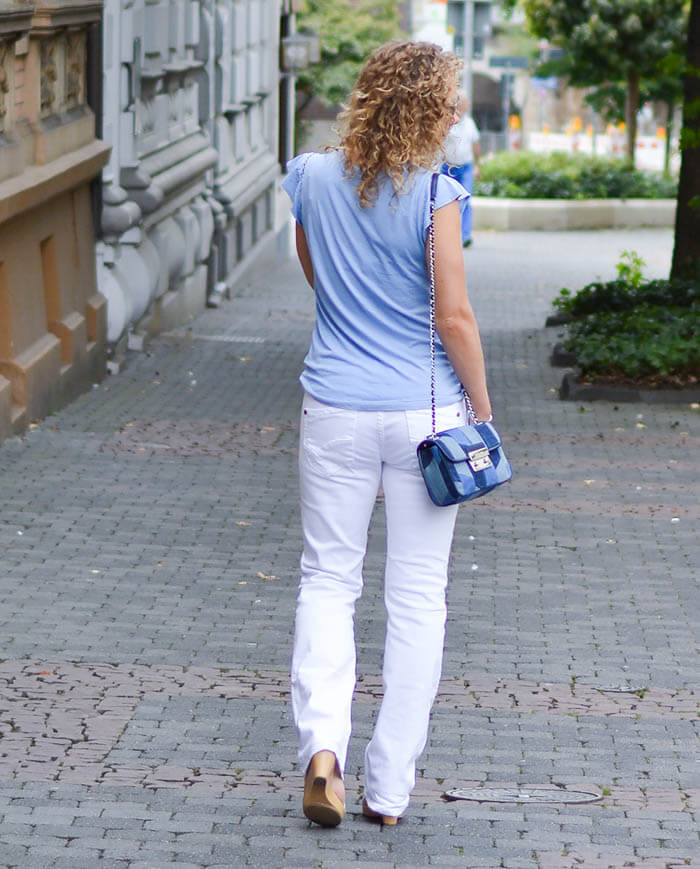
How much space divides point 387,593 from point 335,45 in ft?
131

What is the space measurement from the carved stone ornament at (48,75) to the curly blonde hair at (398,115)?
→ 7850 millimetres

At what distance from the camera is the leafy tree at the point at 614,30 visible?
37500 millimetres

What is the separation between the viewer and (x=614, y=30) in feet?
125

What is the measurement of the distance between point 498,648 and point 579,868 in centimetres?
208

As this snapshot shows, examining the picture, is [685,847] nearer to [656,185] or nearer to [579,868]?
[579,868]

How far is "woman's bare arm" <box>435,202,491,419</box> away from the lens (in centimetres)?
421

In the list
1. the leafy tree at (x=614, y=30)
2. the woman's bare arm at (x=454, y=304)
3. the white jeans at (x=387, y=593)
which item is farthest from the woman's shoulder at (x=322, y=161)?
the leafy tree at (x=614, y=30)

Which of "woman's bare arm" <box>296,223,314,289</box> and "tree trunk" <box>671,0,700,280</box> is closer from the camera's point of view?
"woman's bare arm" <box>296,223,314,289</box>

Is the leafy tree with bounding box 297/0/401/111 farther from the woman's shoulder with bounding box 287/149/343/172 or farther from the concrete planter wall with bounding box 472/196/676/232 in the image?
the woman's shoulder with bounding box 287/149/343/172

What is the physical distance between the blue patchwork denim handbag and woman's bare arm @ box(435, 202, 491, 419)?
2 cm

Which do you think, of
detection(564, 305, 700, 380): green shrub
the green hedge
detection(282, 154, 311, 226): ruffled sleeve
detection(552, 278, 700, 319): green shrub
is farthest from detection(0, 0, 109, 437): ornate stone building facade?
the green hedge

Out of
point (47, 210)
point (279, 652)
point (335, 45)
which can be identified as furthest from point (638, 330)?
point (335, 45)

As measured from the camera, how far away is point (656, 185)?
1374 inches

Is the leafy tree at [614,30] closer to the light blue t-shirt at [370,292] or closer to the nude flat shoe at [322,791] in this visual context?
the light blue t-shirt at [370,292]
